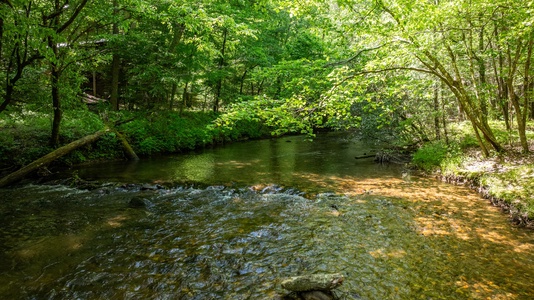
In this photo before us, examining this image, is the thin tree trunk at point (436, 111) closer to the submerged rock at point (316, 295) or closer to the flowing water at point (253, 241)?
the flowing water at point (253, 241)

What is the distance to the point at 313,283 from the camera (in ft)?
13.9

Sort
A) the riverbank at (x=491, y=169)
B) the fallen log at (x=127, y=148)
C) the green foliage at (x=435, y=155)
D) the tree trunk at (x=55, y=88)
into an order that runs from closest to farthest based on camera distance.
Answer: the riverbank at (x=491, y=169)
the tree trunk at (x=55, y=88)
the green foliage at (x=435, y=155)
the fallen log at (x=127, y=148)

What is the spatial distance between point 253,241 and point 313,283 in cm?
222

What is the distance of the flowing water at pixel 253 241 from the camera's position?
4.59 meters

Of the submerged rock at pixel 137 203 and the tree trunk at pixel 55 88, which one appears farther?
the tree trunk at pixel 55 88

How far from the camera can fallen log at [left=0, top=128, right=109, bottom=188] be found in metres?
10.3

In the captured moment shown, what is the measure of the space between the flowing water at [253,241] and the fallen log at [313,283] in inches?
9.5

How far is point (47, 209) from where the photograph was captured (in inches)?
314

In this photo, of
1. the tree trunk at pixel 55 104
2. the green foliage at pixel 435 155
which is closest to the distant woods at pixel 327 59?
the tree trunk at pixel 55 104

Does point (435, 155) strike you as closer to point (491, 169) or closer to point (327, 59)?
point (491, 169)

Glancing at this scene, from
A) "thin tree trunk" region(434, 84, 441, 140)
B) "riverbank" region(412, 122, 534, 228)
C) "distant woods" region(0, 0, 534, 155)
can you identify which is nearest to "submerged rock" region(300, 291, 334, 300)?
"distant woods" region(0, 0, 534, 155)

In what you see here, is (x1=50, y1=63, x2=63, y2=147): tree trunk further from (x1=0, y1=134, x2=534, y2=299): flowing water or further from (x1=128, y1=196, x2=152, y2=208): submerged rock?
(x1=128, y1=196, x2=152, y2=208): submerged rock

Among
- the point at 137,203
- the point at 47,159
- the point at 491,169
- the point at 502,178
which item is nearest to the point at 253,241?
the point at 137,203

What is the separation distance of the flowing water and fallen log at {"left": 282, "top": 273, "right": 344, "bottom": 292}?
0.24m
